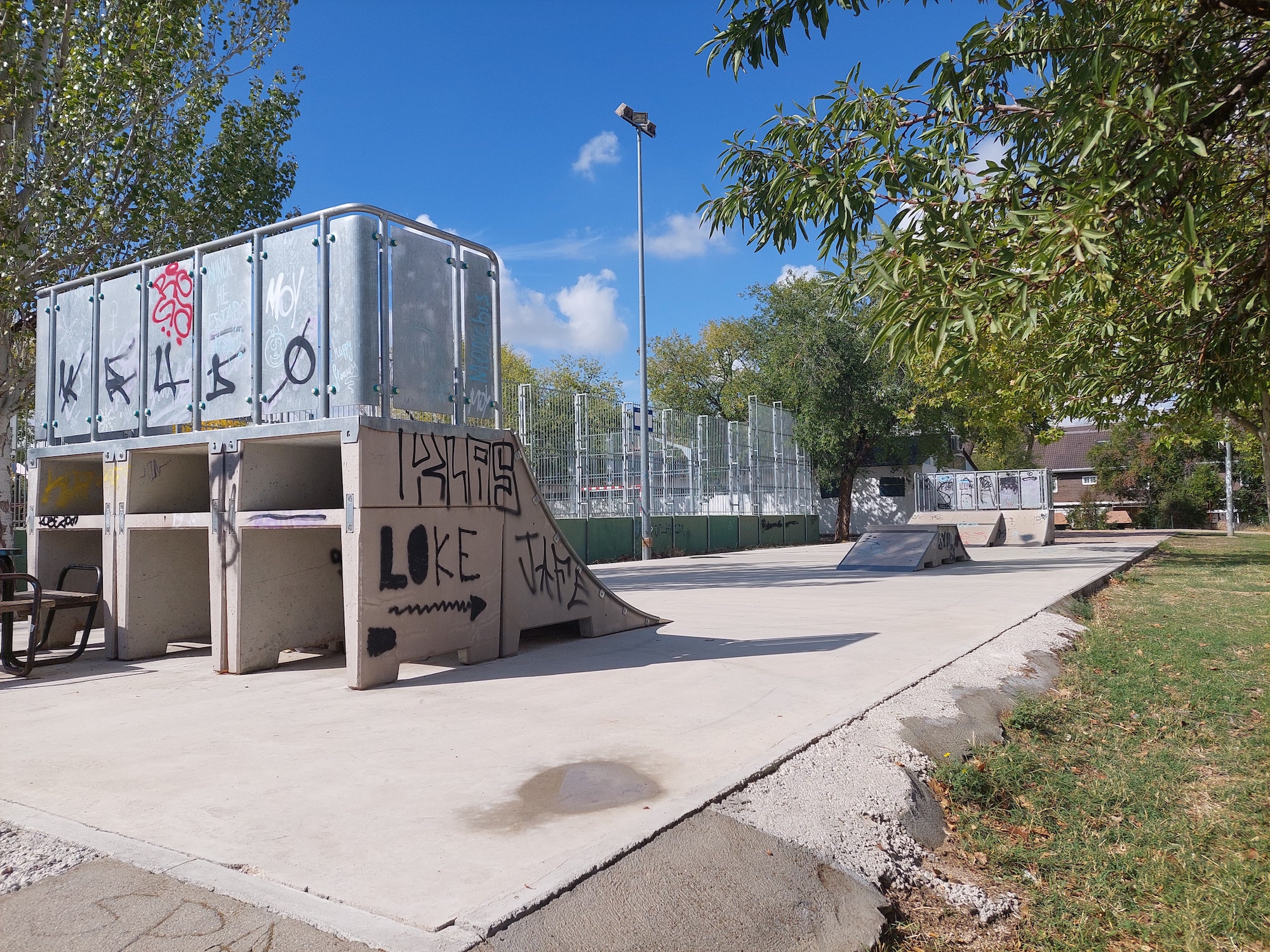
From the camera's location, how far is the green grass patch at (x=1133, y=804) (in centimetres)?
320

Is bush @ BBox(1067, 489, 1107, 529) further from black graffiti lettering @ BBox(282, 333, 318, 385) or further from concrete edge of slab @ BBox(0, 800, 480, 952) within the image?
concrete edge of slab @ BBox(0, 800, 480, 952)

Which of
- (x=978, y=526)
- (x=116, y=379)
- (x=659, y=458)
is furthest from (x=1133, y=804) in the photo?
(x=978, y=526)

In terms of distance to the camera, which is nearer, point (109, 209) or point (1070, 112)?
point (1070, 112)

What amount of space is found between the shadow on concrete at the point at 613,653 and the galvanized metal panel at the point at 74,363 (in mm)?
4518

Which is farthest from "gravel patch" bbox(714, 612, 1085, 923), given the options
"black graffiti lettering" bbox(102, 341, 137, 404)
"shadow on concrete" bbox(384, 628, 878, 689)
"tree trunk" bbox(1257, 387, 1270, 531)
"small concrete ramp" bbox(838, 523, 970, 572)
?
"small concrete ramp" bbox(838, 523, 970, 572)

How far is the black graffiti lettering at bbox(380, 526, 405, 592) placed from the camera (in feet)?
21.1

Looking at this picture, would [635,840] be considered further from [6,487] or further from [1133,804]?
[6,487]

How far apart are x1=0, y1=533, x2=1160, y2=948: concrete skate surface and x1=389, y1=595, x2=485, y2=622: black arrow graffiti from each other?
0.50 m

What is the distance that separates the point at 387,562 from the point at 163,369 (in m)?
3.36

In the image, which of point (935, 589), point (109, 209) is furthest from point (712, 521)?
point (109, 209)

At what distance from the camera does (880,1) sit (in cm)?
461

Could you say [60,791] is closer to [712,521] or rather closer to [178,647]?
[178,647]

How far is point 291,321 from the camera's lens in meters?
7.02

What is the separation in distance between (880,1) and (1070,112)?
1560 millimetres
